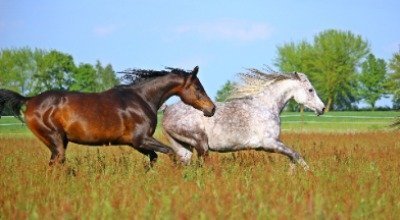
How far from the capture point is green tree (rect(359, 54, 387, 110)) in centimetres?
10362

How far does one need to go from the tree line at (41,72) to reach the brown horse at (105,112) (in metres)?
74.7

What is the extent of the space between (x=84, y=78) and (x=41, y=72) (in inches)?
280

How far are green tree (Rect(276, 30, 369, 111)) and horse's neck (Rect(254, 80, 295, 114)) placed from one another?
65984mm

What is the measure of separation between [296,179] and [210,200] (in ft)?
7.21

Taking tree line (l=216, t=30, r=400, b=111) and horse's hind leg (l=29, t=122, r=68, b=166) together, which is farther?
tree line (l=216, t=30, r=400, b=111)

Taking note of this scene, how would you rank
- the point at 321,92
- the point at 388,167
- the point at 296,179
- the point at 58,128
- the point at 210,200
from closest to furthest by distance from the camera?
the point at 210,200, the point at 296,179, the point at 58,128, the point at 388,167, the point at 321,92

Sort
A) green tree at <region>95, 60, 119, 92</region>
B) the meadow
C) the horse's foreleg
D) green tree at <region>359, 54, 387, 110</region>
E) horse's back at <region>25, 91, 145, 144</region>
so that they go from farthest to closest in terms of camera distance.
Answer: green tree at <region>95, 60, 119, 92</region>, green tree at <region>359, 54, 387, 110</region>, the horse's foreleg, horse's back at <region>25, 91, 145, 144</region>, the meadow

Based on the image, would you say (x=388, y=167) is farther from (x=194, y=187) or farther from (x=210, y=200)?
(x=210, y=200)

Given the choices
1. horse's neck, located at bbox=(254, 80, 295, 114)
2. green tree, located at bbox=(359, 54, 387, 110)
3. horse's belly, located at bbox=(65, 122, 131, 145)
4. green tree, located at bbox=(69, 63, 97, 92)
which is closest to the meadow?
horse's belly, located at bbox=(65, 122, 131, 145)

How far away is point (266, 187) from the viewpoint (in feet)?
23.2

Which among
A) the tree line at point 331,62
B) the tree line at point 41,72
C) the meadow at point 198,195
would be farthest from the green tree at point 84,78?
the meadow at point 198,195

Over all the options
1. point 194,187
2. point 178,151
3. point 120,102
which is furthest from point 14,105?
point 194,187

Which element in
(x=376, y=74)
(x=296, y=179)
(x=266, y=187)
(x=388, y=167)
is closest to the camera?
(x=266, y=187)

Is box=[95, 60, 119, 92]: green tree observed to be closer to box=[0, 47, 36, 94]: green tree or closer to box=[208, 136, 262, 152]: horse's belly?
box=[0, 47, 36, 94]: green tree
